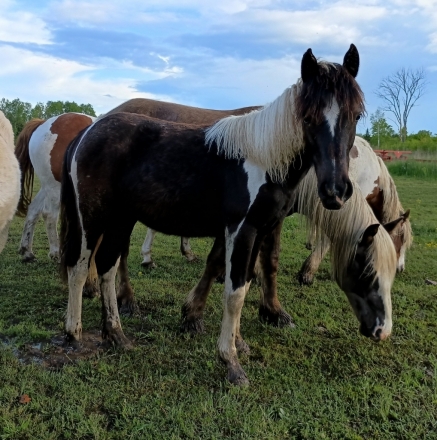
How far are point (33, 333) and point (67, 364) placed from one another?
2.08ft

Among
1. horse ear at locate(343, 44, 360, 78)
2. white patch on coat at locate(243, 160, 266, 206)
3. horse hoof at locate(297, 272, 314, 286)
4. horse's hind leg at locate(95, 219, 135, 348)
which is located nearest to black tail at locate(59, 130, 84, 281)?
horse's hind leg at locate(95, 219, 135, 348)

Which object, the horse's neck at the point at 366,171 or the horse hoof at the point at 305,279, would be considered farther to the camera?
the horse hoof at the point at 305,279

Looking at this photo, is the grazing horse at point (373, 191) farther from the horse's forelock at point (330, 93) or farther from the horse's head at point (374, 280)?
the horse's forelock at point (330, 93)

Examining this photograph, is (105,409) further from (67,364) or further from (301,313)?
(301,313)

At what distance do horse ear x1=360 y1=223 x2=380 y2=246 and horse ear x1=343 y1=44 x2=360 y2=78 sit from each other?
3.56 ft

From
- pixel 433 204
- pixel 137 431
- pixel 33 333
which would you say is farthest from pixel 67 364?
pixel 433 204

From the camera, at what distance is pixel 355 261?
338cm

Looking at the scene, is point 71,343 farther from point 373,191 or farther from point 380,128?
point 380,128

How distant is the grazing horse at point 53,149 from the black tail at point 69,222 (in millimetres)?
2025

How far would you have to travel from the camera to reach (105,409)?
2.65 metres

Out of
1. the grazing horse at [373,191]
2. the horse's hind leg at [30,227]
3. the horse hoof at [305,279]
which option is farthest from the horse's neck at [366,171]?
the horse's hind leg at [30,227]

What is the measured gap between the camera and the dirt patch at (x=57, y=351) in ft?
10.7

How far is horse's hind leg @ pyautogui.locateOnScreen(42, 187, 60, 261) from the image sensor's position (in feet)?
19.4

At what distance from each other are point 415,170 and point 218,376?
19.9 metres
